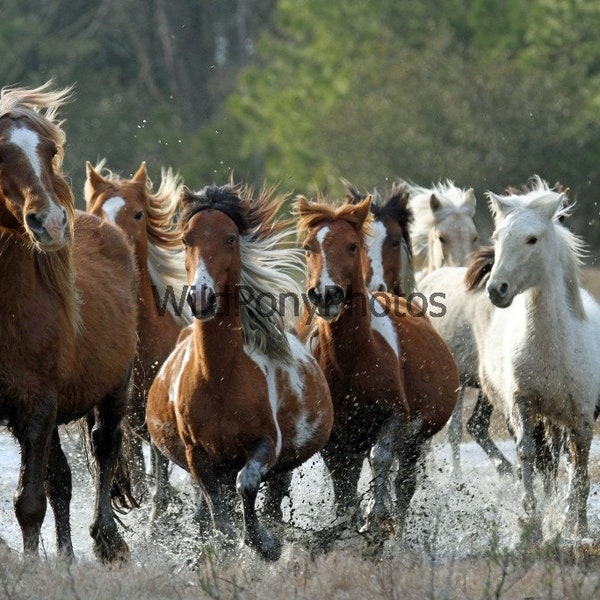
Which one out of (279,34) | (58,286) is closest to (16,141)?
(58,286)

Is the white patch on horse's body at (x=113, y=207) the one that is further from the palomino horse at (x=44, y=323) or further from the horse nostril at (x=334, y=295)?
the horse nostril at (x=334, y=295)

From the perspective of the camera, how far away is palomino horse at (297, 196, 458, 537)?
7598 mm

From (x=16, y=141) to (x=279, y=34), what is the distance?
1674 inches

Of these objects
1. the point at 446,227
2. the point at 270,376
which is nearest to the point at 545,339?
the point at 270,376

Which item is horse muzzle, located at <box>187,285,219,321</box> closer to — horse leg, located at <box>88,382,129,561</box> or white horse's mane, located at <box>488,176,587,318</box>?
horse leg, located at <box>88,382,129,561</box>

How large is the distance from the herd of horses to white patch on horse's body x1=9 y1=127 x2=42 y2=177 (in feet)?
0.04

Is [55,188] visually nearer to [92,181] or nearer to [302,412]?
[302,412]

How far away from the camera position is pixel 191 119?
46.0 m

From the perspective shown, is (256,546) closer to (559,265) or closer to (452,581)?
(452,581)

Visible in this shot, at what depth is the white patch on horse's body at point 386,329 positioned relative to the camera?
26.7ft

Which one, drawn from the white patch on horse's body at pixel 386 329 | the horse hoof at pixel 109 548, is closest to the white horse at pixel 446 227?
the white patch on horse's body at pixel 386 329

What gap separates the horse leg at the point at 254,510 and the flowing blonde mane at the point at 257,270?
70cm

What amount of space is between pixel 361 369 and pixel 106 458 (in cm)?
149

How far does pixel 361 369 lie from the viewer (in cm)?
791
